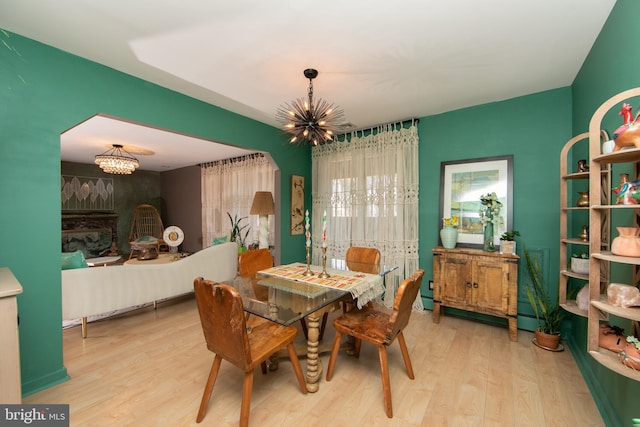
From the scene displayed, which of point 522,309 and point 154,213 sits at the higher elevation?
point 154,213

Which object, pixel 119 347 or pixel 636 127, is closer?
pixel 636 127

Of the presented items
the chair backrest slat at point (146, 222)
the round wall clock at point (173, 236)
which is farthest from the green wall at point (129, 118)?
the chair backrest slat at point (146, 222)

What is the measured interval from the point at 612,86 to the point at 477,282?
1.88 meters

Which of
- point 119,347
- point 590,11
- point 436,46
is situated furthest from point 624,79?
point 119,347

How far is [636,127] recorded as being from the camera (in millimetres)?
1042

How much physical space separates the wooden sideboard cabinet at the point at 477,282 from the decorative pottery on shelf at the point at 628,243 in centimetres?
156

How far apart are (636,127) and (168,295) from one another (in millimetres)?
3961

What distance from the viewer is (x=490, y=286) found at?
8.79 feet

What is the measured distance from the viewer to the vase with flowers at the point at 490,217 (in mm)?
2826

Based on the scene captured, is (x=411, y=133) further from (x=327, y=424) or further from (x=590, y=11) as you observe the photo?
(x=327, y=424)

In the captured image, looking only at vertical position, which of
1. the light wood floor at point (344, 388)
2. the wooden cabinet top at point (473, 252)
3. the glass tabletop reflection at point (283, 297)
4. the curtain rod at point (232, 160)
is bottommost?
the light wood floor at point (344, 388)

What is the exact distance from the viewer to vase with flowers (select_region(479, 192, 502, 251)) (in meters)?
2.83

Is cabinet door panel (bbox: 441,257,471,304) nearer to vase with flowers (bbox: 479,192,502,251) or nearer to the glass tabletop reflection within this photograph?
vase with flowers (bbox: 479,192,502,251)

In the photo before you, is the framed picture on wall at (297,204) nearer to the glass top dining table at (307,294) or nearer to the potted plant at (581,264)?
the glass top dining table at (307,294)
